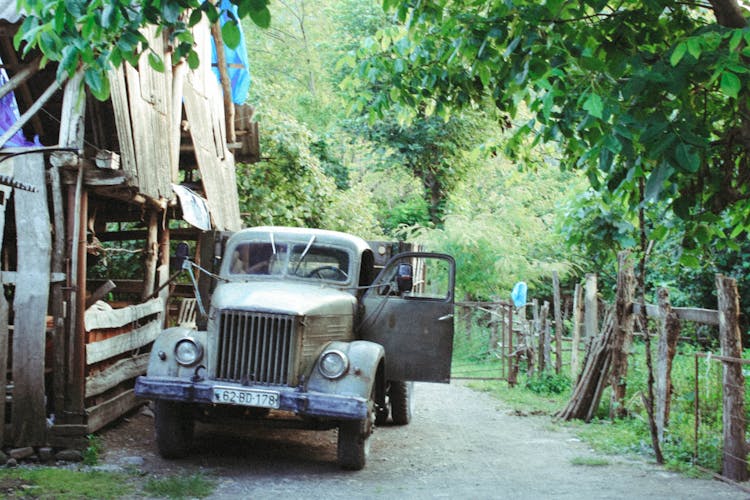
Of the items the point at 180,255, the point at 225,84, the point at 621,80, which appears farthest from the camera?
the point at 225,84

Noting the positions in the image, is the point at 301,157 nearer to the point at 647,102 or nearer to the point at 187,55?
the point at 187,55

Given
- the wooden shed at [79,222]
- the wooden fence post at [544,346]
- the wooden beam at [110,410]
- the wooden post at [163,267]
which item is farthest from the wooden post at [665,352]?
the wooden post at [163,267]

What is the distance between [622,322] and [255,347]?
4979mm

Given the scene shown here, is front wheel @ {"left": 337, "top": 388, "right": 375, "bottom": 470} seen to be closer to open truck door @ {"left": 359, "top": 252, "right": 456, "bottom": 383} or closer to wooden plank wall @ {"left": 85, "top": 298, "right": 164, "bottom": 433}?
open truck door @ {"left": 359, "top": 252, "right": 456, "bottom": 383}

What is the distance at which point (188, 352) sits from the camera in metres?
7.71

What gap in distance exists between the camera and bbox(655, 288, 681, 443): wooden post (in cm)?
859

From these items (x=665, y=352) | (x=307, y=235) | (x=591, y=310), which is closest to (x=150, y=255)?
(x=307, y=235)

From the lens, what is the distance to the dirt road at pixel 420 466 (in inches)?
273

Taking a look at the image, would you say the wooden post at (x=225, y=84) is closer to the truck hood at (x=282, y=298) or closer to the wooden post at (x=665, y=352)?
the truck hood at (x=282, y=298)

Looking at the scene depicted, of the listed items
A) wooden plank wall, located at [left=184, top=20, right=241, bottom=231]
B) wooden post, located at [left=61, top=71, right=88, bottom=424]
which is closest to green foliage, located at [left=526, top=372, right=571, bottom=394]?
wooden plank wall, located at [left=184, top=20, right=241, bottom=231]

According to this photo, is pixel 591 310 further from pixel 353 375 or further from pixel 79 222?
pixel 79 222

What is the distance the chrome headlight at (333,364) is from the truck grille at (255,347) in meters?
0.36

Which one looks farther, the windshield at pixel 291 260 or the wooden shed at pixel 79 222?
the windshield at pixel 291 260

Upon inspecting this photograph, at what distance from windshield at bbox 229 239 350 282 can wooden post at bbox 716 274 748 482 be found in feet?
12.9
